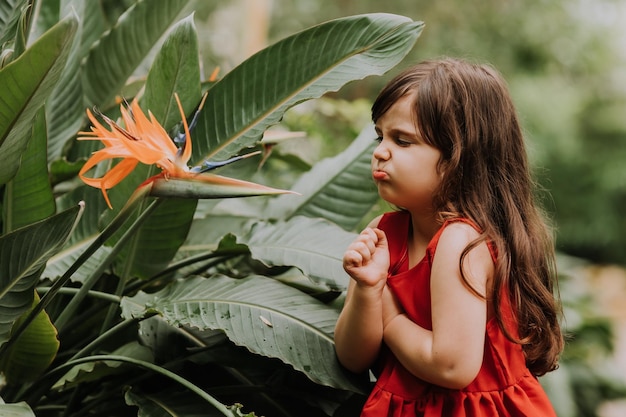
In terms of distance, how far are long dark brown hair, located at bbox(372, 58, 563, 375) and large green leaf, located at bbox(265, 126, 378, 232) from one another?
0.55 m

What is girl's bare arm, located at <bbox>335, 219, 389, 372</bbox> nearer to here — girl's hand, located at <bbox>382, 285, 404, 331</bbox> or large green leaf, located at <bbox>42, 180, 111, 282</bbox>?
girl's hand, located at <bbox>382, 285, 404, 331</bbox>

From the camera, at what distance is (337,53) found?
1.42 m

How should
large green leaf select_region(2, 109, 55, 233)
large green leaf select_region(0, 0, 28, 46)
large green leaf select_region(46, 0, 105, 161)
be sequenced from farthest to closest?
large green leaf select_region(46, 0, 105, 161), large green leaf select_region(0, 0, 28, 46), large green leaf select_region(2, 109, 55, 233)

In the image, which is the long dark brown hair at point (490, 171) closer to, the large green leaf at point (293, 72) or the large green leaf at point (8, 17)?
the large green leaf at point (293, 72)

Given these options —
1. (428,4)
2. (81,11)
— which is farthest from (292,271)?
(428,4)

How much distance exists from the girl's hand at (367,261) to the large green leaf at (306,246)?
0.26 meters

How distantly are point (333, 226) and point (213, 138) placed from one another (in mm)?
304

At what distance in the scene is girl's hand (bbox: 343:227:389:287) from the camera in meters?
1.14

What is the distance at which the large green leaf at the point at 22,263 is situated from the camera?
1188mm

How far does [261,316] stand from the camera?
1302 millimetres

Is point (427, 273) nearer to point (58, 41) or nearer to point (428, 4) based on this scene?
point (58, 41)

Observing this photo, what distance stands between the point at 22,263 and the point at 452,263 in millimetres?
664

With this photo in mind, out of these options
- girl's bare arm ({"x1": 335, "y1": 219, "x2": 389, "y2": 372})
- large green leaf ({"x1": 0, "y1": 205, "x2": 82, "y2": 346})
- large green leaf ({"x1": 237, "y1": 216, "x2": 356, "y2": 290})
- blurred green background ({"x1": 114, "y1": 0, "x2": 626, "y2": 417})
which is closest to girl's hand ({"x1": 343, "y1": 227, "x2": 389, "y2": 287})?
girl's bare arm ({"x1": 335, "y1": 219, "x2": 389, "y2": 372})

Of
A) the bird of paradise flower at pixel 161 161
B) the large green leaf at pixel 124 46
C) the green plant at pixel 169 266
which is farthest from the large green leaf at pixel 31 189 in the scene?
the large green leaf at pixel 124 46
